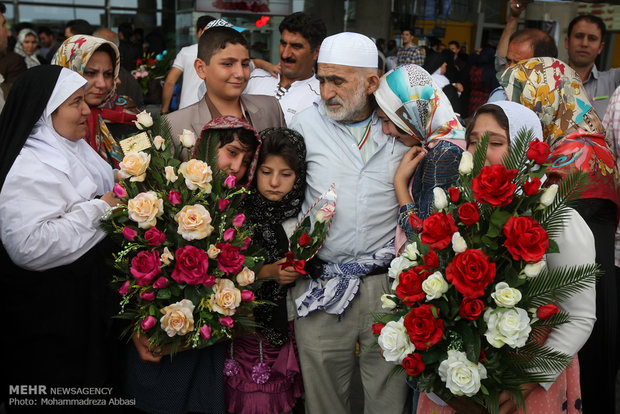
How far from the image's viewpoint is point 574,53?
4.83 metres

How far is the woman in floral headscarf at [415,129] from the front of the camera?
8.77ft

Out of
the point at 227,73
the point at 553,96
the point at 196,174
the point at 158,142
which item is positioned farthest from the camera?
the point at 227,73

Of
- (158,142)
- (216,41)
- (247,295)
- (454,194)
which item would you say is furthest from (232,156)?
(454,194)

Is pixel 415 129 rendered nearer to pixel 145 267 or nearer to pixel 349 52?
A: pixel 349 52

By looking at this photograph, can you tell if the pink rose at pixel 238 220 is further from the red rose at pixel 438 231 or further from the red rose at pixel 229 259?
the red rose at pixel 438 231

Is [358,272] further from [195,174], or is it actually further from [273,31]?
[273,31]

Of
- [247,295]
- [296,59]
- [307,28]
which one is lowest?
[247,295]

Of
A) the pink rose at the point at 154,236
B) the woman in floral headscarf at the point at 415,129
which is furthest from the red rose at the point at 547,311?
the pink rose at the point at 154,236

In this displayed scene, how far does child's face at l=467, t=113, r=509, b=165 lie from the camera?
92.6 inches

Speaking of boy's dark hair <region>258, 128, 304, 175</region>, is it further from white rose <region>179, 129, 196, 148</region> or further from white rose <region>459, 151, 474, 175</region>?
white rose <region>459, 151, 474, 175</region>

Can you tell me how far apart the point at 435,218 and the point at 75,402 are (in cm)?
196

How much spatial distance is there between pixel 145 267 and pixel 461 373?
1309mm

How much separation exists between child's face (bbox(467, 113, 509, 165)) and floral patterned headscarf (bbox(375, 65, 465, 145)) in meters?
0.35

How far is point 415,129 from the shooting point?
9.36 ft
